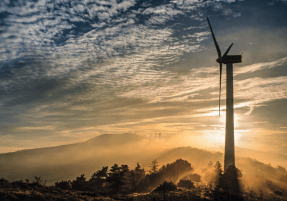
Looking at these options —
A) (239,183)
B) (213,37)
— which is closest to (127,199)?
(239,183)

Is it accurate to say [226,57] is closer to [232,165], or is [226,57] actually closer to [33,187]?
[232,165]

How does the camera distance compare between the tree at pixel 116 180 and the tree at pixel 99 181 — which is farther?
the tree at pixel 116 180

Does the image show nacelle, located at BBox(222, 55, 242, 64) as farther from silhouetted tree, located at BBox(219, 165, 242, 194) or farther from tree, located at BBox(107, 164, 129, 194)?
tree, located at BBox(107, 164, 129, 194)

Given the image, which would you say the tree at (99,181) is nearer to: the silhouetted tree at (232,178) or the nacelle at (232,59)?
the silhouetted tree at (232,178)

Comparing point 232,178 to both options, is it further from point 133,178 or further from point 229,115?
point 133,178

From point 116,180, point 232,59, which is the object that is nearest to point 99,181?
point 116,180

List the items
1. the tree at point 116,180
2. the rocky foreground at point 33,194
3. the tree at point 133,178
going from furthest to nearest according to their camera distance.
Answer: the tree at point 133,178
the tree at point 116,180
the rocky foreground at point 33,194

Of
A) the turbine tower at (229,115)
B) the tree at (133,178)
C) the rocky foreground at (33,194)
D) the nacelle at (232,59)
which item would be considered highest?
the nacelle at (232,59)

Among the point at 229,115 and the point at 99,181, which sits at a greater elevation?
the point at 229,115

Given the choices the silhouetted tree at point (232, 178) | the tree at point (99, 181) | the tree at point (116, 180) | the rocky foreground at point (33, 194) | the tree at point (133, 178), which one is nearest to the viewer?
the rocky foreground at point (33, 194)

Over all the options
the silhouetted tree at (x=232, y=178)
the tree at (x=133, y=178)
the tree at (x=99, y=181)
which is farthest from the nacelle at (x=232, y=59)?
the tree at (x=99, y=181)

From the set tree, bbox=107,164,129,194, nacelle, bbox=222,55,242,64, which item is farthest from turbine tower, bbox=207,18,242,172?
tree, bbox=107,164,129,194
